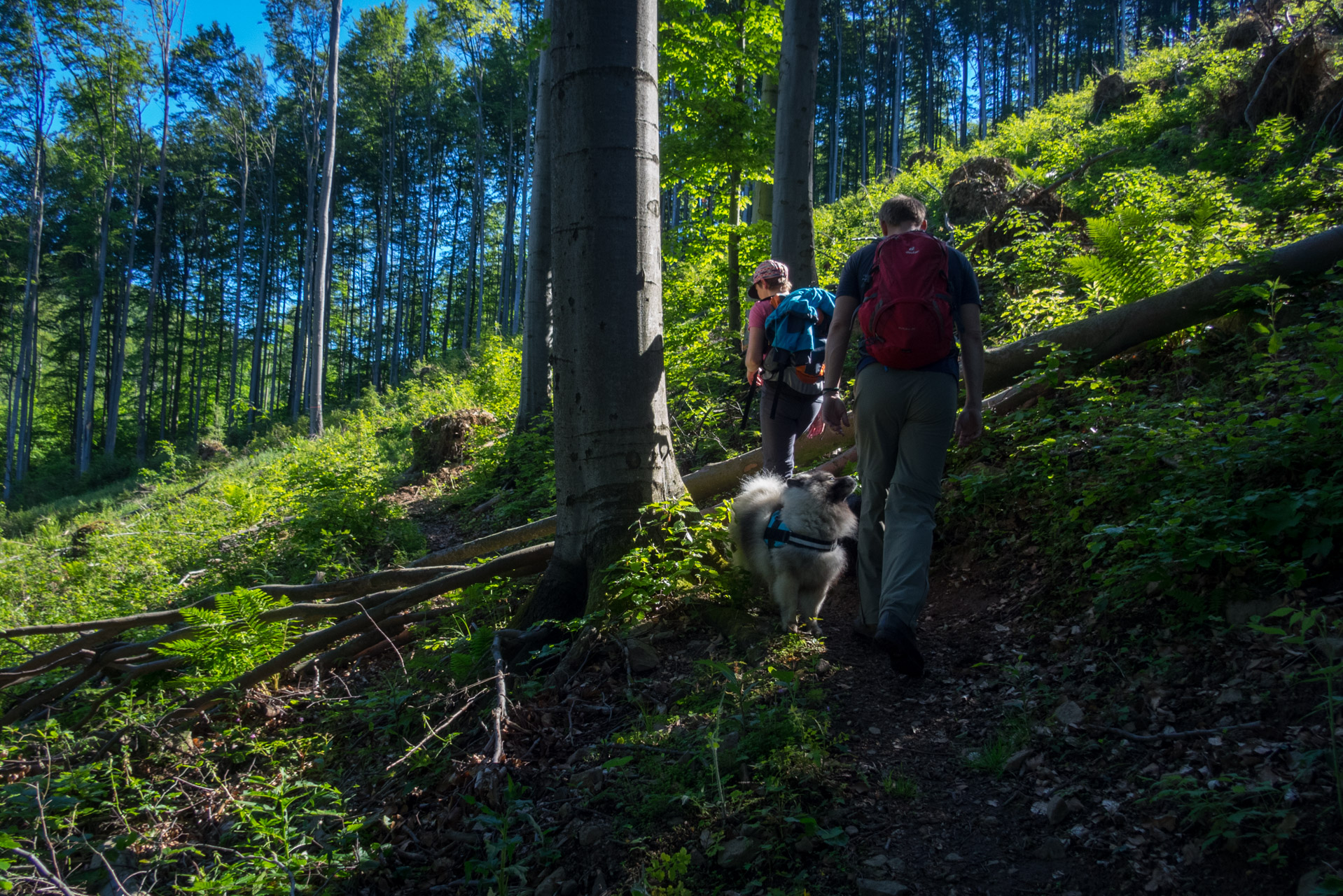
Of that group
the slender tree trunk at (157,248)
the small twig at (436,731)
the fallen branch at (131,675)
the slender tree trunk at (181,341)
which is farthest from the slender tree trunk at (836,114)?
the slender tree trunk at (181,341)

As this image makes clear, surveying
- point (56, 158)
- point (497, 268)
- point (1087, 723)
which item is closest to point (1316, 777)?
point (1087, 723)

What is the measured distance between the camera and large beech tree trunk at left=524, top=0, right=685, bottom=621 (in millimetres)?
3654

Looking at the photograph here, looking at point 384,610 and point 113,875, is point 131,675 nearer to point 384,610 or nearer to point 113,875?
point 384,610

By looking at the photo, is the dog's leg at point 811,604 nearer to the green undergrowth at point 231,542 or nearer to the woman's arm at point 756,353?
the woman's arm at point 756,353

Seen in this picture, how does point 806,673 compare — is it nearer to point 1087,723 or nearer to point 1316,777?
point 1087,723

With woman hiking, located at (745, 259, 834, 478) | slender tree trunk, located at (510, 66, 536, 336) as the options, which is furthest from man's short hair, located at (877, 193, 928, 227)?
slender tree trunk, located at (510, 66, 536, 336)

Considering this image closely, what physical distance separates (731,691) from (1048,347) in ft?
13.9

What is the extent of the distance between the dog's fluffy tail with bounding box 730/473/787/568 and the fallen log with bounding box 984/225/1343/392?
8.35 feet

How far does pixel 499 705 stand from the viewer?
119 inches

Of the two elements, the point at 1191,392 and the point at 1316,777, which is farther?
the point at 1191,392

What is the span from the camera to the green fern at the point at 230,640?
395 cm

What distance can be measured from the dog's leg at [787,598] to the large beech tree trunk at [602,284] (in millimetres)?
831

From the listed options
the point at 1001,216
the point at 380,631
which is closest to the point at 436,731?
the point at 380,631

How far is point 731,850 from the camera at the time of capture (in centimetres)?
212
